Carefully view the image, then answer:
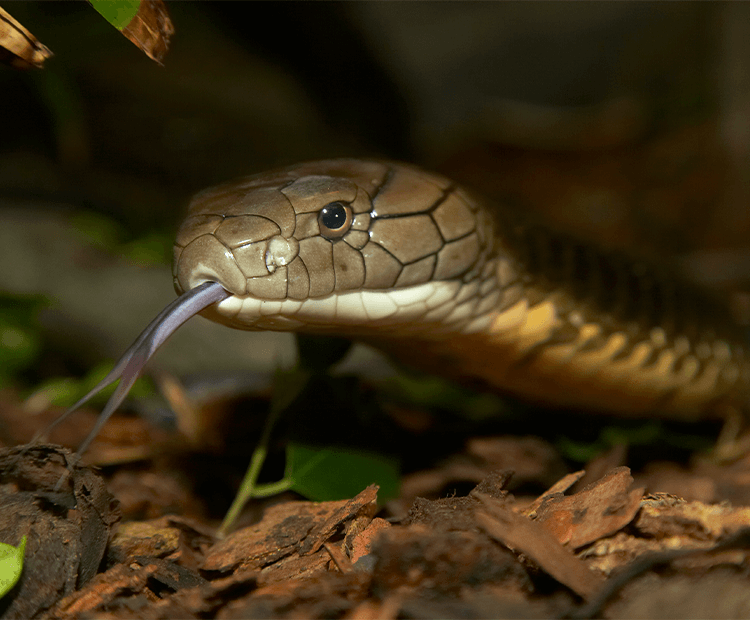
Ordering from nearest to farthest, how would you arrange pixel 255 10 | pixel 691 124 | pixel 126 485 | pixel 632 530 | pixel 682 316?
pixel 632 530 → pixel 126 485 → pixel 682 316 → pixel 255 10 → pixel 691 124

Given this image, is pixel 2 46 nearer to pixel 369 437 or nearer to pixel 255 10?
pixel 369 437

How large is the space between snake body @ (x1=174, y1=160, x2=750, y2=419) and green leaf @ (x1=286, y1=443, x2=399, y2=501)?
1.24 feet

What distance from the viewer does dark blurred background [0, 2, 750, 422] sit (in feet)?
12.2

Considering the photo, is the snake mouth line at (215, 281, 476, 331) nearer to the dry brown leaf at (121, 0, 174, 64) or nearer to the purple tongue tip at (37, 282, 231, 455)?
the purple tongue tip at (37, 282, 231, 455)

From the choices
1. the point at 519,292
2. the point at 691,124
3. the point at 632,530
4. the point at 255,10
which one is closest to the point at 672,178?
the point at 691,124

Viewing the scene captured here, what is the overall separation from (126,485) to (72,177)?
3118mm

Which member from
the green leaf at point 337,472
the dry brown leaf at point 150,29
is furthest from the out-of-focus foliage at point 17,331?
the dry brown leaf at point 150,29

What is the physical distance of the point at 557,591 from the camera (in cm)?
129

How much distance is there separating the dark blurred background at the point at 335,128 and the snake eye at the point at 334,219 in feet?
2.41

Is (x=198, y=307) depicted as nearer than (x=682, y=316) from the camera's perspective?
Yes

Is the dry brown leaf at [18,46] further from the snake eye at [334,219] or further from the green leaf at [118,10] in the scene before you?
the snake eye at [334,219]

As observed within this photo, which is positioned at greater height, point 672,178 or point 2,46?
point 2,46

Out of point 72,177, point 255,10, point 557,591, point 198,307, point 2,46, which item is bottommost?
point 557,591

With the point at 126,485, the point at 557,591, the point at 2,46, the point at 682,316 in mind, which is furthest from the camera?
the point at 682,316
